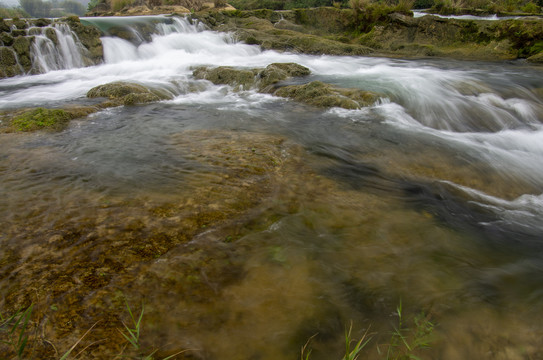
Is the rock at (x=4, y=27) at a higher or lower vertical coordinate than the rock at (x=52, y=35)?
higher

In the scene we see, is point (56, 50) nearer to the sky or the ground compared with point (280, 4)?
nearer to the ground

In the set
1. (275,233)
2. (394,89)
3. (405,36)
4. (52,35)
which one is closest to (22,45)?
(52,35)

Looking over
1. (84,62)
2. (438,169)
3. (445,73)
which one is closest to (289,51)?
(445,73)

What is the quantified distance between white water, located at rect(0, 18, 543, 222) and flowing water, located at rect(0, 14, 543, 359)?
12 centimetres

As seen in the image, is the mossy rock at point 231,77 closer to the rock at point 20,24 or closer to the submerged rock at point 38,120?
the submerged rock at point 38,120

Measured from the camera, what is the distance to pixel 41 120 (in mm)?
6074

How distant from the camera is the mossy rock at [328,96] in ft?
25.2

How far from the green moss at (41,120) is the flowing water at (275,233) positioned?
0.86 feet

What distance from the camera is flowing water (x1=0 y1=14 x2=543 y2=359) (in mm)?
2104

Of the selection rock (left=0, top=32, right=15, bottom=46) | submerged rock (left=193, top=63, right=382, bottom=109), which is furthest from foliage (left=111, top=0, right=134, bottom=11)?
submerged rock (left=193, top=63, right=382, bottom=109)

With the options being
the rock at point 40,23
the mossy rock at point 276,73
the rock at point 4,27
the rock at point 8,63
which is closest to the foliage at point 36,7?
the rock at point 40,23

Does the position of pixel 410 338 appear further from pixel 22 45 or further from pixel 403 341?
pixel 22 45

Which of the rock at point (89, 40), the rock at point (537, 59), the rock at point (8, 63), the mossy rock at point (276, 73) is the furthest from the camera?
the rock at point (89, 40)

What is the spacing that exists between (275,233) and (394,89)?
740cm
